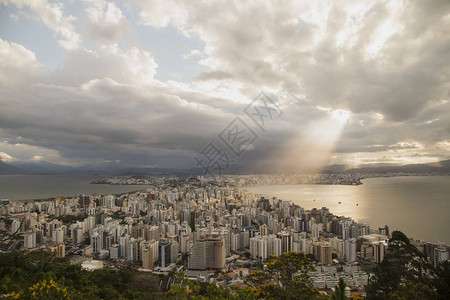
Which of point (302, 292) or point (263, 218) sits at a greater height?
point (302, 292)

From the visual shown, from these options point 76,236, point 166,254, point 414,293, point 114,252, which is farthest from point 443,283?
point 76,236

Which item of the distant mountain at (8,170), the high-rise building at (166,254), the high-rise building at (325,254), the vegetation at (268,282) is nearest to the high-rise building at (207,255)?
the high-rise building at (166,254)

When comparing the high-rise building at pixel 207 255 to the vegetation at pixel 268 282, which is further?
the high-rise building at pixel 207 255

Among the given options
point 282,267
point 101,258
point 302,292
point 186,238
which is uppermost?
point 282,267

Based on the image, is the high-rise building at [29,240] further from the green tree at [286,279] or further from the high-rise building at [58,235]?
the green tree at [286,279]

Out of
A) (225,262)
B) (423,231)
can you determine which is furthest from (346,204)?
(225,262)

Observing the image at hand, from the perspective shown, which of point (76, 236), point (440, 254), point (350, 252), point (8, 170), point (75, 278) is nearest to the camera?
point (75, 278)

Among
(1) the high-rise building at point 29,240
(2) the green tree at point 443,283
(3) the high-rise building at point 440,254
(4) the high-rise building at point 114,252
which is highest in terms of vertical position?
(2) the green tree at point 443,283

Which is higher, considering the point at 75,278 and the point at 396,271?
the point at 396,271

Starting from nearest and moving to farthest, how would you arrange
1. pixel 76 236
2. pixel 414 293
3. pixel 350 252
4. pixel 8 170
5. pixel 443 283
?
pixel 414 293 < pixel 443 283 < pixel 350 252 < pixel 76 236 < pixel 8 170

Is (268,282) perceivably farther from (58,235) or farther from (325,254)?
(58,235)

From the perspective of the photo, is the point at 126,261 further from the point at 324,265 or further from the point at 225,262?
the point at 324,265
